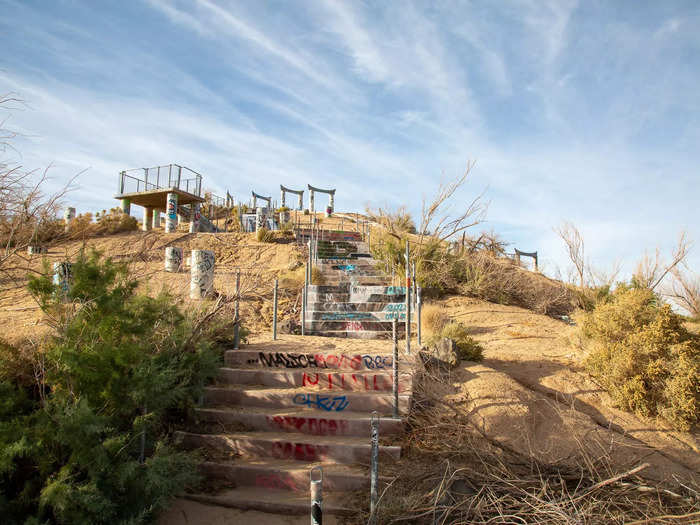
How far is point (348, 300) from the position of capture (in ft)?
34.3

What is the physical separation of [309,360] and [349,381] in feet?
3.20

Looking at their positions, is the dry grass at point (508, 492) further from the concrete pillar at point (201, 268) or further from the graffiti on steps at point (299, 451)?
the concrete pillar at point (201, 268)

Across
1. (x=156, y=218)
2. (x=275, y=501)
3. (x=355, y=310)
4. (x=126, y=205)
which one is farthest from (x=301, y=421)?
(x=156, y=218)

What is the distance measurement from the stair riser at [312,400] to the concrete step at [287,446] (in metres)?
0.53

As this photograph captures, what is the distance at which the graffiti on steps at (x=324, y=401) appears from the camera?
6035 millimetres

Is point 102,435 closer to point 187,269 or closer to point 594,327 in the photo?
point 594,327

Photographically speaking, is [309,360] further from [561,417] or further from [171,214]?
[171,214]

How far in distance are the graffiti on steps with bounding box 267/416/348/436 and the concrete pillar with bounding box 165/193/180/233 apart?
1947cm

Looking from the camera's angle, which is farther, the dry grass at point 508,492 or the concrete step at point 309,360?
the concrete step at point 309,360

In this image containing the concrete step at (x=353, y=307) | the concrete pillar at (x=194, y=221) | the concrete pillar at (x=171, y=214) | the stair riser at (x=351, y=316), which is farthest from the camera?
the concrete pillar at (x=194, y=221)

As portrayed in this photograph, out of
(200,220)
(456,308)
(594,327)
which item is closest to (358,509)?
(594,327)

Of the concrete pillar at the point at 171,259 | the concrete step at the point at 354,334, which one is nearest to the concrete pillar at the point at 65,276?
the concrete step at the point at 354,334

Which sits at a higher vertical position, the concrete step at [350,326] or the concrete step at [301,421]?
the concrete step at [350,326]

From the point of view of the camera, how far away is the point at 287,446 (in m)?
5.29
